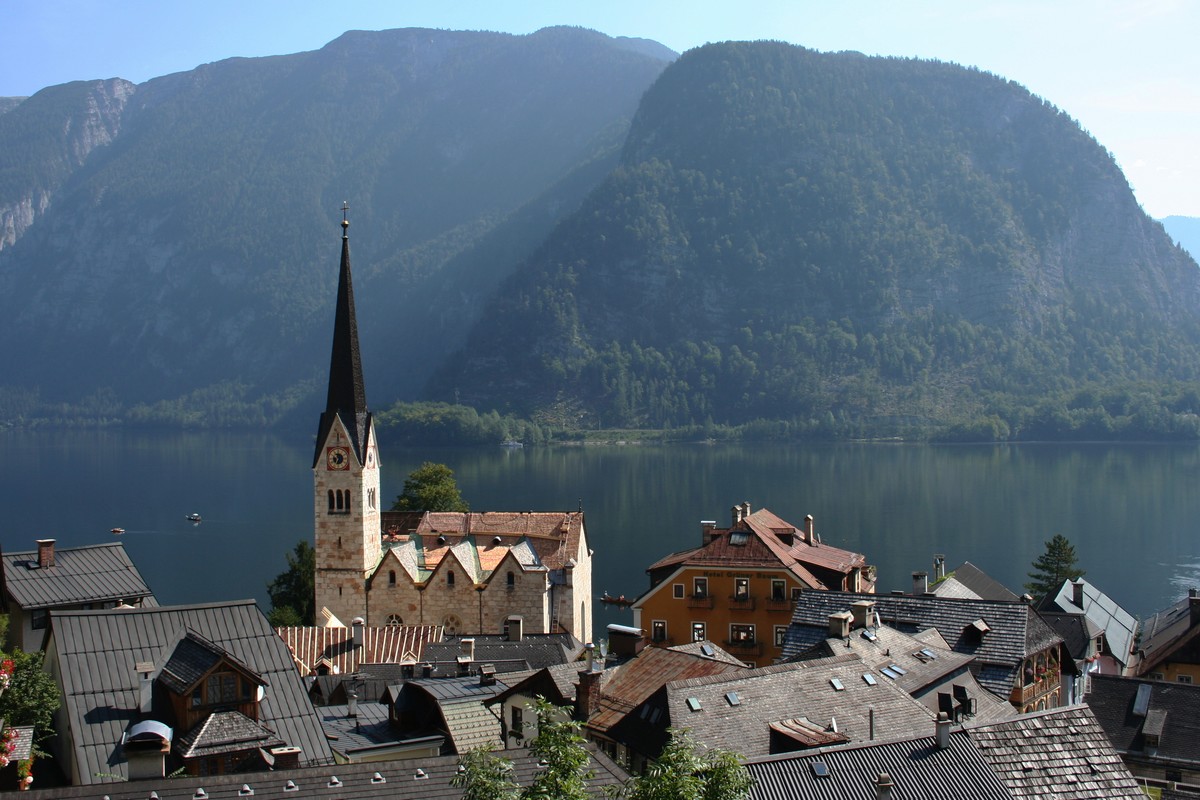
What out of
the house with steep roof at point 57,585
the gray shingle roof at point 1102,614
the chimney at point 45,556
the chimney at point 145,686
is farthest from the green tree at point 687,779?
the gray shingle roof at point 1102,614

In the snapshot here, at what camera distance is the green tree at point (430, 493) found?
79.4 m

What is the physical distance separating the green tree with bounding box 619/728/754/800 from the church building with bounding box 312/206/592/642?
37.9 meters

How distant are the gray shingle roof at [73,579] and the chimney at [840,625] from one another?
18671mm

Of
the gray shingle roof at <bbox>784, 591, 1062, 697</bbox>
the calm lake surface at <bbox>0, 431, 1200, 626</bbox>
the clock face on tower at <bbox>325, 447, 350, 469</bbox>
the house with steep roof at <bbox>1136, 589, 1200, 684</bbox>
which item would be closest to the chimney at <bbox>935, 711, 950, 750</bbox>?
the gray shingle roof at <bbox>784, 591, 1062, 697</bbox>

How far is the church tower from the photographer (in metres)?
57.9

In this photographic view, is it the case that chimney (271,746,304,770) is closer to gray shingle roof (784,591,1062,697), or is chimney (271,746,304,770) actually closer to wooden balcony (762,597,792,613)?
gray shingle roof (784,591,1062,697)

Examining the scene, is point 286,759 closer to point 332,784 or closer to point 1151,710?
point 332,784

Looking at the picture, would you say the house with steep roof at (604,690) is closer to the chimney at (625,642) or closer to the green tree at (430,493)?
the chimney at (625,642)

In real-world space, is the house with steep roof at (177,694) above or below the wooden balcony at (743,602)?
above

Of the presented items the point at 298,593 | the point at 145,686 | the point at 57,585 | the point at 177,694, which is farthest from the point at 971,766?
the point at 298,593

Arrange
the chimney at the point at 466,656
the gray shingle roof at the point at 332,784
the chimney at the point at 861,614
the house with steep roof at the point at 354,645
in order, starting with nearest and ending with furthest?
the gray shingle roof at the point at 332,784, the chimney at the point at 861,614, the chimney at the point at 466,656, the house with steep roof at the point at 354,645

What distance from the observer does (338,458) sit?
59.8m

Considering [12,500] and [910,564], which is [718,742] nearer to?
[910,564]

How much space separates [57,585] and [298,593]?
3343 cm
